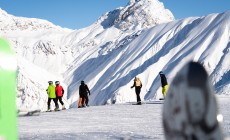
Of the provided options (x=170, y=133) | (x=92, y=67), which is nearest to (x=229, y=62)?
(x=92, y=67)

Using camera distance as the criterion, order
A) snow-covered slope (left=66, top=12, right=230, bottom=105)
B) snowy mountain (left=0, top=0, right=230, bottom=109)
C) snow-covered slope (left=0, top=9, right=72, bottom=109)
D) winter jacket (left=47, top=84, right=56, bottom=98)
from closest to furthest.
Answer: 1. winter jacket (left=47, top=84, right=56, bottom=98)
2. snow-covered slope (left=0, top=9, right=72, bottom=109)
3. snowy mountain (left=0, top=0, right=230, bottom=109)
4. snow-covered slope (left=66, top=12, right=230, bottom=105)

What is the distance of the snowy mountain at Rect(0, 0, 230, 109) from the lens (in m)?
89.5

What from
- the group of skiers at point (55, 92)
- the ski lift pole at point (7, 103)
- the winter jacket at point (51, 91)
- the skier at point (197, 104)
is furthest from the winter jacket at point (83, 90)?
the skier at point (197, 104)

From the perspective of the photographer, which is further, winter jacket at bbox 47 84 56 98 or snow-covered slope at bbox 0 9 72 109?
snow-covered slope at bbox 0 9 72 109

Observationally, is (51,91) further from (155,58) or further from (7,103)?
(155,58)

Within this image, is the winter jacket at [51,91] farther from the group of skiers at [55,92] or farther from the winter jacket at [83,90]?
the winter jacket at [83,90]

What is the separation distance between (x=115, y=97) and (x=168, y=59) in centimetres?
1864

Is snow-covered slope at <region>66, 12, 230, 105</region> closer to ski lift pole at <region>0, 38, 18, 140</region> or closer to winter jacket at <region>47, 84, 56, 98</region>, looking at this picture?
winter jacket at <region>47, 84, 56, 98</region>

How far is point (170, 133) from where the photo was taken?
2.75m

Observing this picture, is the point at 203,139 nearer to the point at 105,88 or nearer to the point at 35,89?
the point at 35,89

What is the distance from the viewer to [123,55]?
432 feet

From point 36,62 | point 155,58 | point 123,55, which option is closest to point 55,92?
point 155,58

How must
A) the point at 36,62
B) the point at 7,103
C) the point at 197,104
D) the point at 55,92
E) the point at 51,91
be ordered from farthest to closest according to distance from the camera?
the point at 36,62 → the point at 55,92 → the point at 51,91 → the point at 7,103 → the point at 197,104

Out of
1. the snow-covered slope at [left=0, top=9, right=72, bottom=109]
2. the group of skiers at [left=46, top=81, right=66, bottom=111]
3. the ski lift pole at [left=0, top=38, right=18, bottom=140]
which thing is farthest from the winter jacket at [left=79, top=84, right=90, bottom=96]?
the snow-covered slope at [left=0, top=9, right=72, bottom=109]
